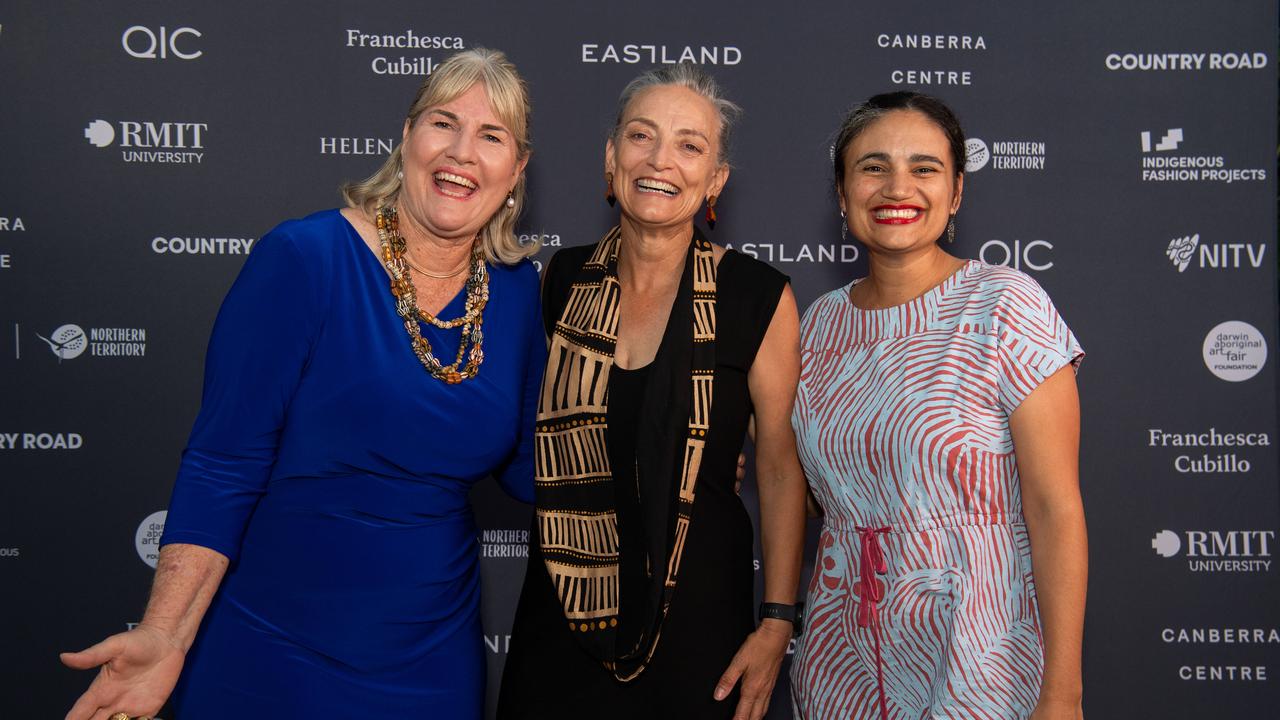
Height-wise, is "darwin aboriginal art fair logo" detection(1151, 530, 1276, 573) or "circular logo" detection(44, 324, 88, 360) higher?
"circular logo" detection(44, 324, 88, 360)

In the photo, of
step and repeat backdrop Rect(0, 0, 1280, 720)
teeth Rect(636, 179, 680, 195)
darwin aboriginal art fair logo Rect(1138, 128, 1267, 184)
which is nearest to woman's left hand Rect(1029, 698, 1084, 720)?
teeth Rect(636, 179, 680, 195)

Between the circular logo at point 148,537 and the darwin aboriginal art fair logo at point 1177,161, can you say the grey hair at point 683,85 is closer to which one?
the darwin aboriginal art fair logo at point 1177,161

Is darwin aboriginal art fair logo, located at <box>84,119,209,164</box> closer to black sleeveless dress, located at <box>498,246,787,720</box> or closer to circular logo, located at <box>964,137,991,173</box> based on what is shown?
black sleeveless dress, located at <box>498,246,787,720</box>

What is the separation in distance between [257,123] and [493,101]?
1.46m

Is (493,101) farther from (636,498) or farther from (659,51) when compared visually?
(659,51)

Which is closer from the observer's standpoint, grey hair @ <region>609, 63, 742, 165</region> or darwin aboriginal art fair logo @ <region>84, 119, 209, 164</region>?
grey hair @ <region>609, 63, 742, 165</region>

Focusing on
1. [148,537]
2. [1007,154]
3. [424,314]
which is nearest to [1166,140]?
[1007,154]

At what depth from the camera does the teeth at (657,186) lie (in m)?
1.68

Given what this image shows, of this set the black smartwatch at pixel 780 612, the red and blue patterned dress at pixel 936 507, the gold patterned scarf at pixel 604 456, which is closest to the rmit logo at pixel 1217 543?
the red and blue patterned dress at pixel 936 507

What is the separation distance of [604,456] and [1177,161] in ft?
7.53

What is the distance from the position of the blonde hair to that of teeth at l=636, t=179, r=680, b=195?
0.27 metres

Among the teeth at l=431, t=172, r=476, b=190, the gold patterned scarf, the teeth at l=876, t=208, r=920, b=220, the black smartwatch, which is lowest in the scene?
the black smartwatch

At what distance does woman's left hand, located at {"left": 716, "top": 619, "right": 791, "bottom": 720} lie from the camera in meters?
1.62

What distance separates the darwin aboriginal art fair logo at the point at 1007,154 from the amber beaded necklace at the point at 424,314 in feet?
6.13
